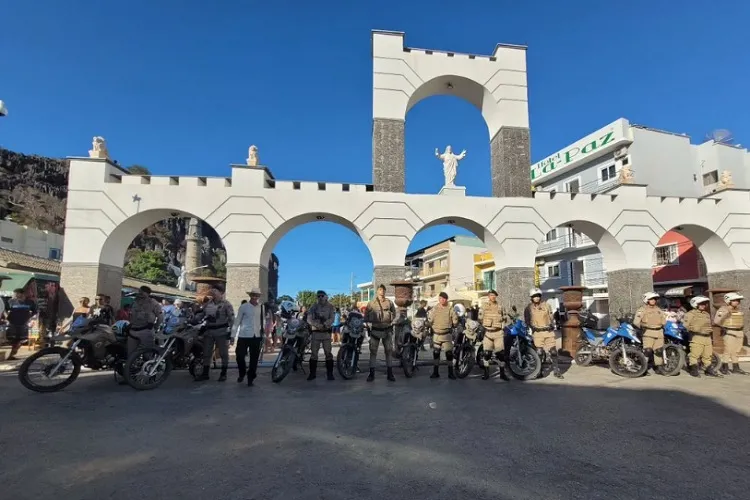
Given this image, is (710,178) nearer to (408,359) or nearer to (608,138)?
(608,138)

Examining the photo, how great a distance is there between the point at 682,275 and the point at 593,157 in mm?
8831

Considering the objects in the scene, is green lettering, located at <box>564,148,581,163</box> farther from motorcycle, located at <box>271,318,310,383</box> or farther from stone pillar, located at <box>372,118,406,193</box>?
motorcycle, located at <box>271,318,310,383</box>

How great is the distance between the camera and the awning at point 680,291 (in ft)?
71.1

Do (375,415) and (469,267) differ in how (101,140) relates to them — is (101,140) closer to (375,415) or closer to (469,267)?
(375,415)

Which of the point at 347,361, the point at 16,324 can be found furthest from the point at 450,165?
the point at 16,324

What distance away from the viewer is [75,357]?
21.7 feet

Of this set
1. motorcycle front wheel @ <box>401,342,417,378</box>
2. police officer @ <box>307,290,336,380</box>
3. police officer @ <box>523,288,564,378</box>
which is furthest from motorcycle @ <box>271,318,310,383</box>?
police officer @ <box>523,288,564,378</box>

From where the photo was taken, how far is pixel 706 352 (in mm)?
8164

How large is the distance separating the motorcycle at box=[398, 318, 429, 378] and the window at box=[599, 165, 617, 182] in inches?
873

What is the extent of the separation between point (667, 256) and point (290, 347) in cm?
2489

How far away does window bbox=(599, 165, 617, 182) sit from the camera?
26050mm

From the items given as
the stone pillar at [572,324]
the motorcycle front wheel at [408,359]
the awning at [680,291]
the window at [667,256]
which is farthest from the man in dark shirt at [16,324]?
the window at [667,256]

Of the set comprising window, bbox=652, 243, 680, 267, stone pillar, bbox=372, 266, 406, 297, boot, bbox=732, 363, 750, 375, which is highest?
window, bbox=652, 243, 680, 267

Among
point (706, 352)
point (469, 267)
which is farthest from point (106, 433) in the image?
point (469, 267)
